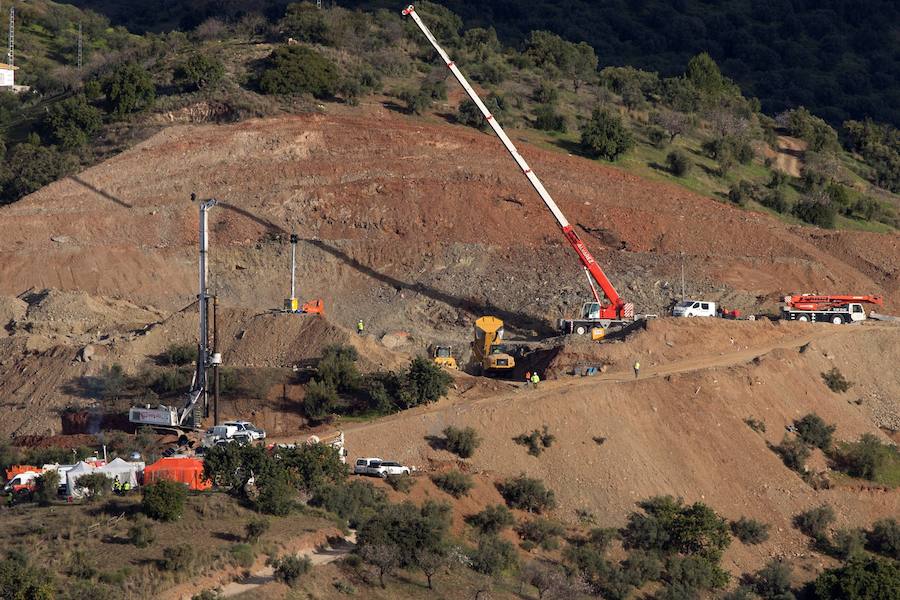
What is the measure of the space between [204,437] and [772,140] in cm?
5521

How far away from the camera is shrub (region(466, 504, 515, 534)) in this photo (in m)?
51.2

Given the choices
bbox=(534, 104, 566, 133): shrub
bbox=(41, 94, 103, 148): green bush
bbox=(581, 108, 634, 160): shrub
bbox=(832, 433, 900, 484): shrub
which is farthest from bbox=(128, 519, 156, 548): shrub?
bbox=(534, 104, 566, 133): shrub

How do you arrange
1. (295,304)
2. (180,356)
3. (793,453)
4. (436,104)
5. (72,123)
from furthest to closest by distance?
(436,104) → (72,123) → (295,304) → (180,356) → (793,453)

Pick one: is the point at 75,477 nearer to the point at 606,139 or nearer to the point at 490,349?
the point at 490,349

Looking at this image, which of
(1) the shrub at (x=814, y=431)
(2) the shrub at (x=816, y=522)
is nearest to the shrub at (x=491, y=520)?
(2) the shrub at (x=816, y=522)

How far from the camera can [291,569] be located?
41656 millimetres

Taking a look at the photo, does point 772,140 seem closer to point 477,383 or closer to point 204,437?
point 477,383

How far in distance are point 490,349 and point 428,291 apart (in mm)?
9006

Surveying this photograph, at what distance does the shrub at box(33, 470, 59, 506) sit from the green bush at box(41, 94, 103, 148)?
3949 centimetres

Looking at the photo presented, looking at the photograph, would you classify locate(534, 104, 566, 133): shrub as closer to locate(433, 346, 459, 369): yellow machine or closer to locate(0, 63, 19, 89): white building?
locate(433, 346, 459, 369): yellow machine

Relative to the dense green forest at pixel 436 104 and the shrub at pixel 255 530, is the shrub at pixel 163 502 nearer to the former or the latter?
the shrub at pixel 255 530

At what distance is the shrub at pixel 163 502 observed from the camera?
146ft

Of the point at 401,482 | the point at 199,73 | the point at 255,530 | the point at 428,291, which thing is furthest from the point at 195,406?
the point at 199,73

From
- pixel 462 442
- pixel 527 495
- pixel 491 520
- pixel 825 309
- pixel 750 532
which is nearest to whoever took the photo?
pixel 491 520
